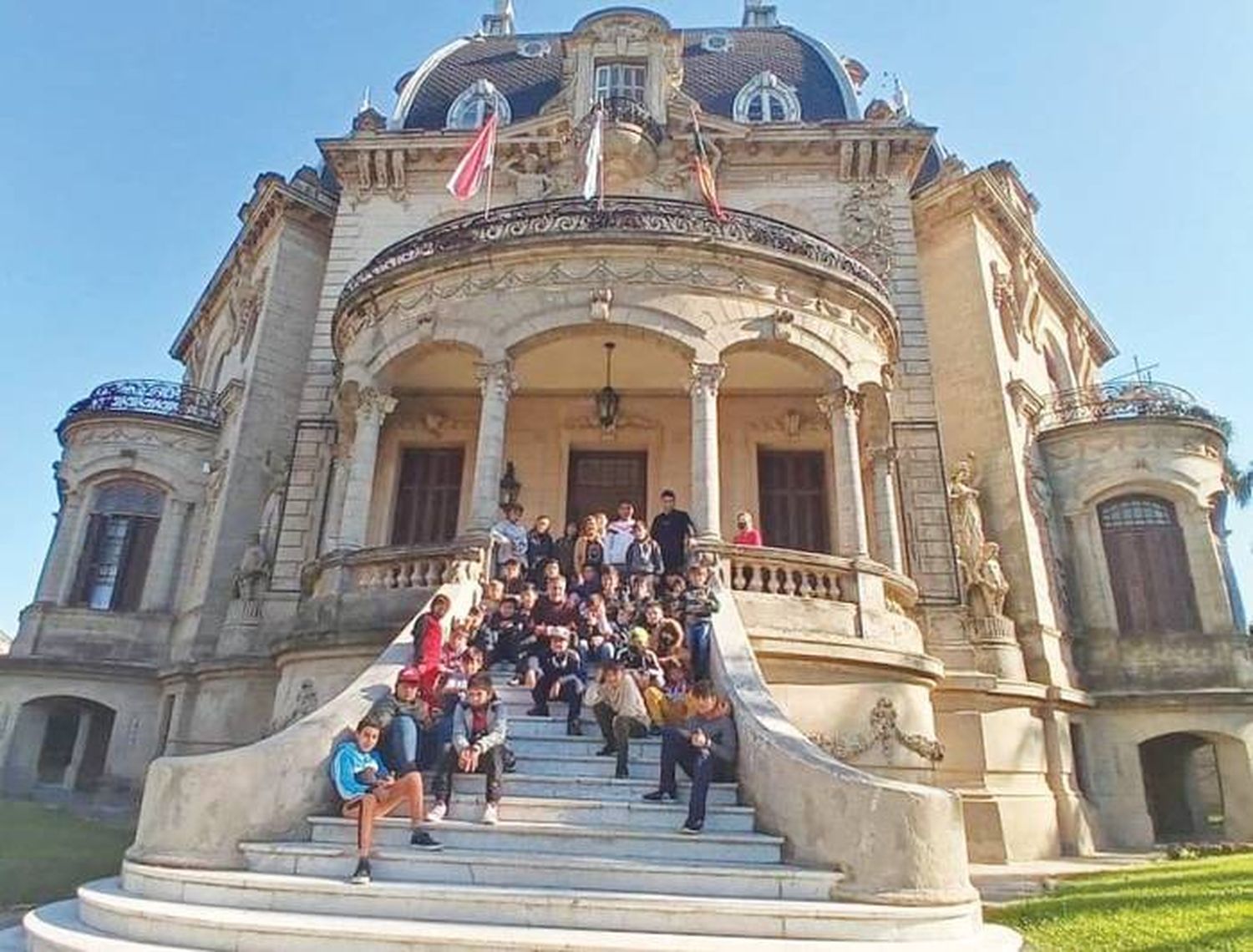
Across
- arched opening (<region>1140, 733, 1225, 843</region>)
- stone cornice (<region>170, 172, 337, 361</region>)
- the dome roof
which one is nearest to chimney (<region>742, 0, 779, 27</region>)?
the dome roof

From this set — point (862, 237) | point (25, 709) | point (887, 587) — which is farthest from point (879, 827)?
point (25, 709)

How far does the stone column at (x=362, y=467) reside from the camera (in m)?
14.3

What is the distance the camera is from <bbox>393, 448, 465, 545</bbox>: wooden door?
18.0 m

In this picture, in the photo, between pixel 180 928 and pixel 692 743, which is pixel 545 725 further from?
pixel 180 928

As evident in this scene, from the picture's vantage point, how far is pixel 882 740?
12359mm

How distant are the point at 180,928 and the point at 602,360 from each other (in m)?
11.7

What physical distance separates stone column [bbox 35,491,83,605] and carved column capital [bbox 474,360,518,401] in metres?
13.6

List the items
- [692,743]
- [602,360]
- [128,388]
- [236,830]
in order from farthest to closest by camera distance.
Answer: [128,388] → [602,360] → [692,743] → [236,830]

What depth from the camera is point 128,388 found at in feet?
74.2

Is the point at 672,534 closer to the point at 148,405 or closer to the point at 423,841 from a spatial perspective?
the point at 423,841

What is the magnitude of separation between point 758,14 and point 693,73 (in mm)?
11232

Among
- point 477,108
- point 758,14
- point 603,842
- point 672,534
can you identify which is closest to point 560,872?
point 603,842

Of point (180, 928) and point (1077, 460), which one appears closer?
point (180, 928)

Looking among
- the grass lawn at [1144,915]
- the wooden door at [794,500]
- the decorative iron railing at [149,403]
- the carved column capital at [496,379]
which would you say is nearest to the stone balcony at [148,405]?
the decorative iron railing at [149,403]
